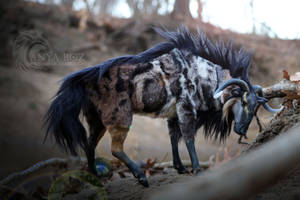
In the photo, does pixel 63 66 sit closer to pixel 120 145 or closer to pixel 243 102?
pixel 120 145

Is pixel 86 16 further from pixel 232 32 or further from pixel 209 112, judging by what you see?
pixel 209 112

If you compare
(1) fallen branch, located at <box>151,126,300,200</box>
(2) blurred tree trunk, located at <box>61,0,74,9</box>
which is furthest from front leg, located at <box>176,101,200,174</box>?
(2) blurred tree trunk, located at <box>61,0,74,9</box>

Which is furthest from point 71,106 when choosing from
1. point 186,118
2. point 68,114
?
point 186,118

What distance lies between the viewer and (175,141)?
345cm

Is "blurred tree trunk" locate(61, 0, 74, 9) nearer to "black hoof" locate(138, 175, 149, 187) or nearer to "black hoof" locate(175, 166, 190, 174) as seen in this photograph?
"black hoof" locate(175, 166, 190, 174)

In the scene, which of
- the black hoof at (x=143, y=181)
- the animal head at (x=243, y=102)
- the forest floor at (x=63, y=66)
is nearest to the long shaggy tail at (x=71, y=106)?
the black hoof at (x=143, y=181)

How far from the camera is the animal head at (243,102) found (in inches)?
121

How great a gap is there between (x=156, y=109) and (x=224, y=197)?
2.08m

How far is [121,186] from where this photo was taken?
292 cm

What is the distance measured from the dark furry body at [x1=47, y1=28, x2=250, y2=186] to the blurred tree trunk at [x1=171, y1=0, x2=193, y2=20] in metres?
10.5

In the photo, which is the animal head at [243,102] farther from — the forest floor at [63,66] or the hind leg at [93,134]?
the hind leg at [93,134]

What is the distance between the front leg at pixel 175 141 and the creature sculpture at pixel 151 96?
0.5 inches

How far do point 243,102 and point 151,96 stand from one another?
1127mm

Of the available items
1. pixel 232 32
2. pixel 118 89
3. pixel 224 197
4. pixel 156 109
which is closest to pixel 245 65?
pixel 156 109
